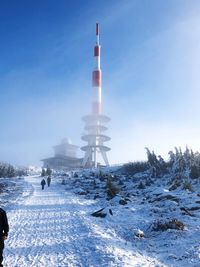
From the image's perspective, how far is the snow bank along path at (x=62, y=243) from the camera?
9.09 metres

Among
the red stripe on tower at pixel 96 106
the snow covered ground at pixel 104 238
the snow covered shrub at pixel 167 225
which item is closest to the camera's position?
the snow covered ground at pixel 104 238

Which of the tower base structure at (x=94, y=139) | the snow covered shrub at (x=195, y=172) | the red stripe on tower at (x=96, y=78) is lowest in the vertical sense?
the snow covered shrub at (x=195, y=172)

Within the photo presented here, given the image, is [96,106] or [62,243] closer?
[62,243]

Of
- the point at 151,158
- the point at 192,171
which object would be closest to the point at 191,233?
the point at 192,171

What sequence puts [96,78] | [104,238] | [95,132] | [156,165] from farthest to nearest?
[95,132]
[96,78]
[156,165]
[104,238]

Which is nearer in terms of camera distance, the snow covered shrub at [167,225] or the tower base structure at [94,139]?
the snow covered shrub at [167,225]

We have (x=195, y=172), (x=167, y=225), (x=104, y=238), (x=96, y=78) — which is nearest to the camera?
(x=104, y=238)

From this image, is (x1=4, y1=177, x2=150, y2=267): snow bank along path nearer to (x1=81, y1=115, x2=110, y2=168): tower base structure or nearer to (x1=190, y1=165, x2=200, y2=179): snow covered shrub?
(x1=190, y1=165, x2=200, y2=179): snow covered shrub

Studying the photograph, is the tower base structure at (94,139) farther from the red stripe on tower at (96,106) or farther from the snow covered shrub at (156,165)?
the snow covered shrub at (156,165)

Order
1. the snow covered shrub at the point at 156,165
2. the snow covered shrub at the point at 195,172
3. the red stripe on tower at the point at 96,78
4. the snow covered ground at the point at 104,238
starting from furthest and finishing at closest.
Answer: the red stripe on tower at the point at 96,78 < the snow covered shrub at the point at 156,165 < the snow covered shrub at the point at 195,172 < the snow covered ground at the point at 104,238

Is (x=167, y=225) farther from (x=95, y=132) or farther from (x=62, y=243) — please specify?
(x=95, y=132)

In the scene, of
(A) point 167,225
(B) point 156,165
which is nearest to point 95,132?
(B) point 156,165

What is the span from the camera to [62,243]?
11336mm

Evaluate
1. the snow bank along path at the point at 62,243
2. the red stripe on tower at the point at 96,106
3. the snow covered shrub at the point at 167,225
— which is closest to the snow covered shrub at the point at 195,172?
the snow bank along path at the point at 62,243
